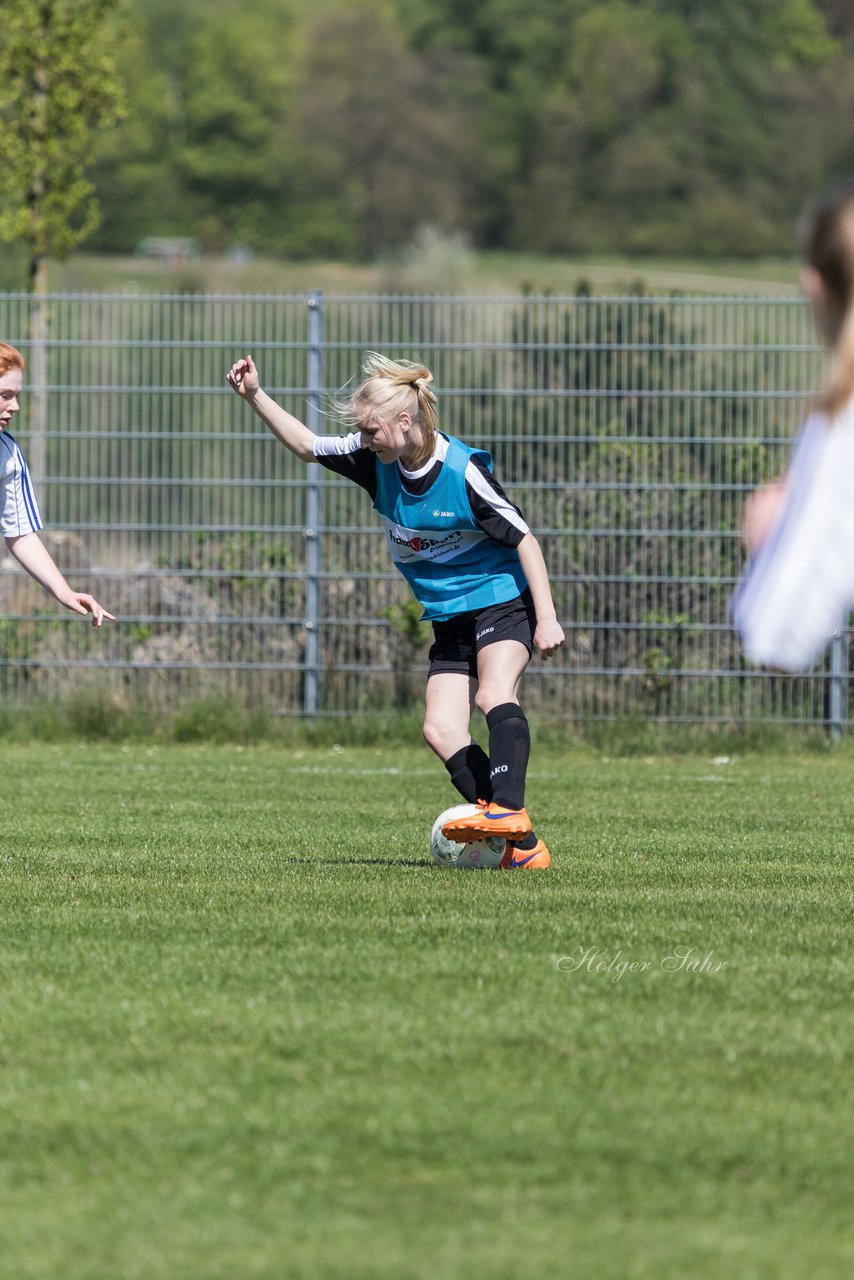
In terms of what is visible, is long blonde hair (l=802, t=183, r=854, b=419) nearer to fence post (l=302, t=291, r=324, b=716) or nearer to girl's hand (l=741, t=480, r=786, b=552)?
girl's hand (l=741, t=480, r=786, b=552)

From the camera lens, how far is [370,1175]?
3.33 m

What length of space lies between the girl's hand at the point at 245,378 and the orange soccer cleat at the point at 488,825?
1.64 meters

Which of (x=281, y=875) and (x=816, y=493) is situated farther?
(x=281, y=875)

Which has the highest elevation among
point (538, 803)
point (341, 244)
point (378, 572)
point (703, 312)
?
point (341, 244)

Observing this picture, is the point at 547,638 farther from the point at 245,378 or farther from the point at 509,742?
the point at 245,378

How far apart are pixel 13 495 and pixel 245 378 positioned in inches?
43.4

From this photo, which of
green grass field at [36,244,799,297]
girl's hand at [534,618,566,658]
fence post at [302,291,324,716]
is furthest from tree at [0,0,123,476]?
green grass field at [36,244,799,297]

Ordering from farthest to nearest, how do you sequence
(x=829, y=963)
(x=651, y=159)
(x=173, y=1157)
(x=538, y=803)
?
(x=651, y=159) < (x=538, y=803) < (x=829, y=963) < (x=173, y=1157)

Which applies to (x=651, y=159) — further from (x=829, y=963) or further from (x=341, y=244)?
(x=829, y=963)

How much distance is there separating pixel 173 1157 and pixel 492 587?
3629 millimetres

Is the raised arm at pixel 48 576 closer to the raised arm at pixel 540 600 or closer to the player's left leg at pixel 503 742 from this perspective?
the player's left leg at pixel 503 742

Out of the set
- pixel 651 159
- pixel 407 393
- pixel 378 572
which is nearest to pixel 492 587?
pixel 407 393

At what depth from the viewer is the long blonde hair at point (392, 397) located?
6.48m

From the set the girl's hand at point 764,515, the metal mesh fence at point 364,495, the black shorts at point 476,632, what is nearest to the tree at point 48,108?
the metal mesh fence at point 364,495
